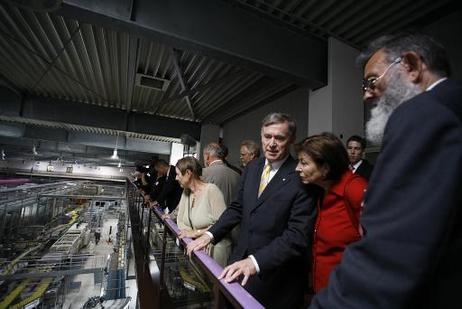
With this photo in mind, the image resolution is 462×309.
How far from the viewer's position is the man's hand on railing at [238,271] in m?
0.94

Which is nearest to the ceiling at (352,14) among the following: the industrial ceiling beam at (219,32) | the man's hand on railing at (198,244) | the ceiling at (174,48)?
the ceiling at (174,48)

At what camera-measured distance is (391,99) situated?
748 mm

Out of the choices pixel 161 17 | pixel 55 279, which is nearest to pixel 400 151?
pixel 161 17

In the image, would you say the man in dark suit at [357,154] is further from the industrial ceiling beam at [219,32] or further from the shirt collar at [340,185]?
the shirt collar at [340,185]

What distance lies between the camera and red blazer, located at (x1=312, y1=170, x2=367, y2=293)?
118 cm

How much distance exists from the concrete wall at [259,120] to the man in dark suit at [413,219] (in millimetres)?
4035

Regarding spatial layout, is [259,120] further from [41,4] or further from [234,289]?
[234,289]

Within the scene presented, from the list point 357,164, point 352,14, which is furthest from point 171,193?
point 352,14

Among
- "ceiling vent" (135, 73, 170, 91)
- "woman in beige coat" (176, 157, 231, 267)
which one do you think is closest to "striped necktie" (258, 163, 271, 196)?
"woman in beige coat" (176, 157, 231, 267)

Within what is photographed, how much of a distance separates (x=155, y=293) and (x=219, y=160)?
1548 millimetres

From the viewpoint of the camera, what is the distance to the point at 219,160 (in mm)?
2939

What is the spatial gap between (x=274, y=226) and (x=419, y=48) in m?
0.97

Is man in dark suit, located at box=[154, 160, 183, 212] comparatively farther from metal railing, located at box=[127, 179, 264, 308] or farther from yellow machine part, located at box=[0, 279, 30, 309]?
yellow machine part, located at box=[0, 279, 30, 309]

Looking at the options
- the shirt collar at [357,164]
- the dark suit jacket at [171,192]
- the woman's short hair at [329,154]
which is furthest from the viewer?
the dark suit jacket at [171,192]
